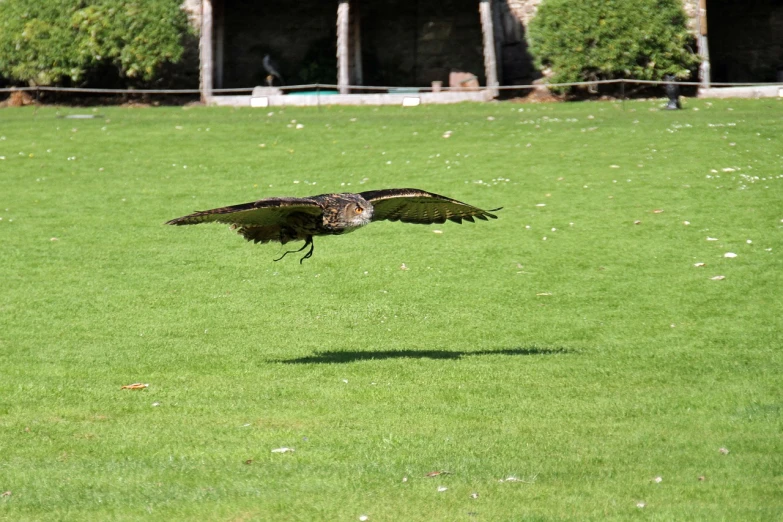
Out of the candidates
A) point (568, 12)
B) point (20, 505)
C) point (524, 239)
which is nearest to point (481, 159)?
point (524, 239)

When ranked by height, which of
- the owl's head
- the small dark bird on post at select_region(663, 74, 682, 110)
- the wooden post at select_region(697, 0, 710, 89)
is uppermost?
the wooden post at select_region(697, 0, 710, 89)

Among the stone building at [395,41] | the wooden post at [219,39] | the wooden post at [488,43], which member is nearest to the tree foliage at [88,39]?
the stone building at [395,41]

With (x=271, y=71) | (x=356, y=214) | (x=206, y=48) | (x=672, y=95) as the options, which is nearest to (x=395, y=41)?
(x=271, y=71)

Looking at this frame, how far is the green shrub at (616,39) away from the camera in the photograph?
25.6 m

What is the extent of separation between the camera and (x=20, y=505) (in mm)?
7199

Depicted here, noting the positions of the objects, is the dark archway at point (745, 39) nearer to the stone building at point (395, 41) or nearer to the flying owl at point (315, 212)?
the stone building at point (395, 41)

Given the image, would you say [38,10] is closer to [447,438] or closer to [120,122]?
[120,122]

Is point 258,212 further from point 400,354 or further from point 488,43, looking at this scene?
point 488,43

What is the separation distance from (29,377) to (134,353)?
1.27 metres

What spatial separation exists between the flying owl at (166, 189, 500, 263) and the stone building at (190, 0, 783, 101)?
17870 mm

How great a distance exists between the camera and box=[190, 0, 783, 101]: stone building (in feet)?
93.9

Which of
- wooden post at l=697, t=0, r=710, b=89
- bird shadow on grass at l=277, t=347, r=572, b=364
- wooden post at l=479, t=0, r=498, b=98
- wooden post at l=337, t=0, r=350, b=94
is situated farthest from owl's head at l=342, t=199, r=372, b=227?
wooden post at l=697, t=0, r=710, b=89

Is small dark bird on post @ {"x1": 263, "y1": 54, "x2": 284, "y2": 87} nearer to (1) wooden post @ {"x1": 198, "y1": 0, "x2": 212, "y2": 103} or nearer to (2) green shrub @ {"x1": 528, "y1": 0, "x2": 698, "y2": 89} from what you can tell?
(1) wooden post @ {"x1": 198, "y1": 0, "x2": 212, "y2": 103}

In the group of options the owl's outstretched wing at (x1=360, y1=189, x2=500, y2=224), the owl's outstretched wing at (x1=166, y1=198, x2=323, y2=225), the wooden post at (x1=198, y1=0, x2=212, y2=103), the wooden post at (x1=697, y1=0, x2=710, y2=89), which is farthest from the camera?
the wooden post at (x1=198, y1=0, x2=212, y2=103)
